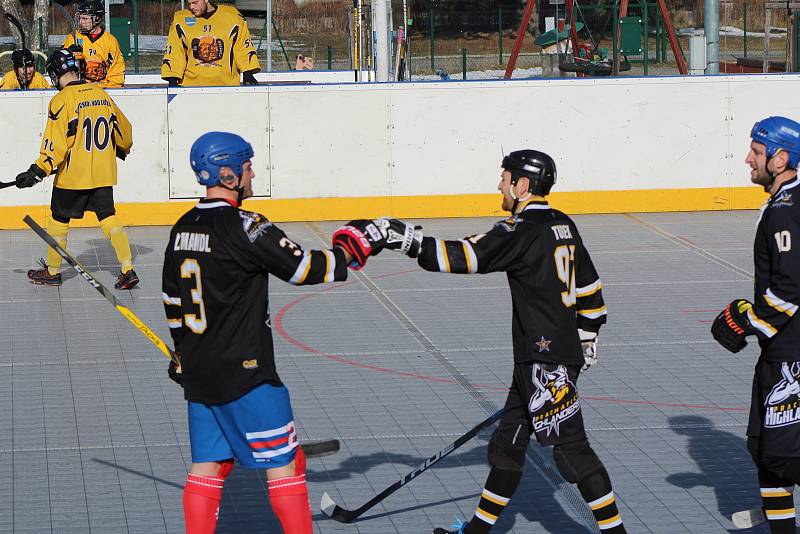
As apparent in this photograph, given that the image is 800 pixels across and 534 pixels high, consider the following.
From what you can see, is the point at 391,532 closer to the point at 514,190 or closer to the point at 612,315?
the point at 514,190

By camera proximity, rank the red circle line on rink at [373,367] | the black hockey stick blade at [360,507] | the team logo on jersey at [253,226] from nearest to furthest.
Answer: the team logo on jersey at [253,226], the black hockey stick blade at [360,507], the red circle line on rink at [373,367]

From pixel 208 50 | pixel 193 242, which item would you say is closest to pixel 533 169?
pixel 193 242

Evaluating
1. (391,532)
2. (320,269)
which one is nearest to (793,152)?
(320,269)

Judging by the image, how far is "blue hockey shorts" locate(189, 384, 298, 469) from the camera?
195 inches

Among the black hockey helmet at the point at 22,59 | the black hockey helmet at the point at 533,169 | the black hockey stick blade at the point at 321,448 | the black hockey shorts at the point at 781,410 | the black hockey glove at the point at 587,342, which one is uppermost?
the black hockey helmet at the point at 22,59

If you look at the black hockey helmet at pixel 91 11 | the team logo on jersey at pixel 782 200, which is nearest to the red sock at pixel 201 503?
the team logo on jersey at pixel 782 200

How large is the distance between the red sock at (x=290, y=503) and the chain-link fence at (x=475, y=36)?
18997 millimetres

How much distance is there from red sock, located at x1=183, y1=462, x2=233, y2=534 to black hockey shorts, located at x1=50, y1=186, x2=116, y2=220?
21.1 ft

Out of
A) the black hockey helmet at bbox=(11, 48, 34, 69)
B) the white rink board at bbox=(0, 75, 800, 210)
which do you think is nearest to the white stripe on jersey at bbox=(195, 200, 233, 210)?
the white rink board at bbox=(0, 75, 800, 210)

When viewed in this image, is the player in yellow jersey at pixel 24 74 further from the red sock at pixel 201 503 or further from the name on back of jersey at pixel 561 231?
the name on back of jersey at pixel 561 231

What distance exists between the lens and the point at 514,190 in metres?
5.30

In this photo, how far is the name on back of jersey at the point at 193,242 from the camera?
486 centimetres

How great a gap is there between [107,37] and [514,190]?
889cm

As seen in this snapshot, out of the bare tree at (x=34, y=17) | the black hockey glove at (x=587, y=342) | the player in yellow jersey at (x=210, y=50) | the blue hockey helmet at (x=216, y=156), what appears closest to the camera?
the blue hockey helmet at (x=216, y=156)
